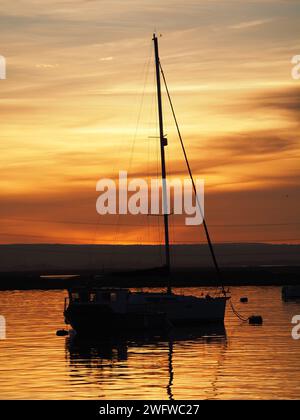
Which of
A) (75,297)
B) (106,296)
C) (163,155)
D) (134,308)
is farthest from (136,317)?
(163,155)

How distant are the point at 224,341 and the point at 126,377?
21.3 m

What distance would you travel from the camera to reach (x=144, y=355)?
195 feet

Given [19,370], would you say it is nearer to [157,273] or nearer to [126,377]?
[126,377]

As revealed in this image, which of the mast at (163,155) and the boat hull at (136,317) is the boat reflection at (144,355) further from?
the mast at (163,155)

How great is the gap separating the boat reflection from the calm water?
4 centimetres

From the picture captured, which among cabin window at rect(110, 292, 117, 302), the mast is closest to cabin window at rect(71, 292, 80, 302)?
cabin window at rect(110, 292, 117, 302)

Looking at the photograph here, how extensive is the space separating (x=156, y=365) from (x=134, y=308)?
20.0 m

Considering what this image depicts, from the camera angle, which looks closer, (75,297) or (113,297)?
(113,297)

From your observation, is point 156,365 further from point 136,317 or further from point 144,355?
point 136,317

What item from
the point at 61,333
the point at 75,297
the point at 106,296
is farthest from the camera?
the point at 61,333

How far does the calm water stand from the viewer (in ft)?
138

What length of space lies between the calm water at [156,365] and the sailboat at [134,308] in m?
1.59

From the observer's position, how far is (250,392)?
1626 inches
